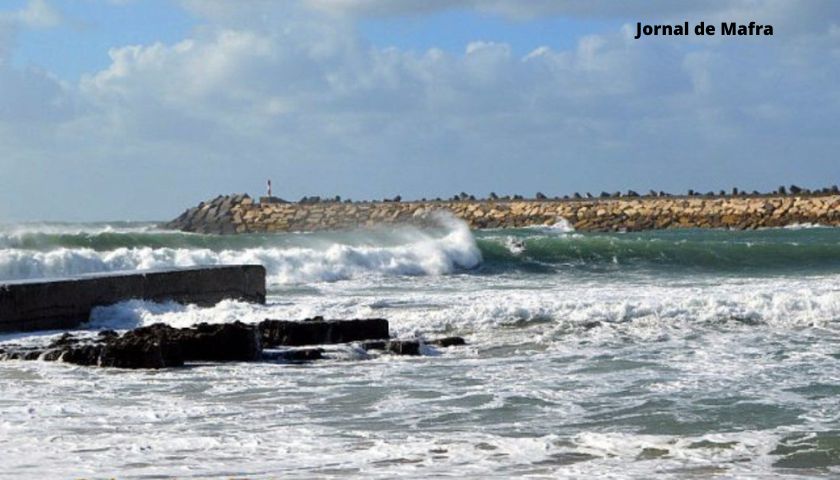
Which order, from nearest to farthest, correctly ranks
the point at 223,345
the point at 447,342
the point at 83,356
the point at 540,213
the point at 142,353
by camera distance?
the point at 142,353 → the point at 83,356 → the point at 223,345 → the point at 447,342 → the point at 540,213

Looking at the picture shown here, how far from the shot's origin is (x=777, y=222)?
4834 centimetres

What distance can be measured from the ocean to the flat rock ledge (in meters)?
0.26

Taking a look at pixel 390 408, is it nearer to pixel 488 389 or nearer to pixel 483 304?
pixel 488 389

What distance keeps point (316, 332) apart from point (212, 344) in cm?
140

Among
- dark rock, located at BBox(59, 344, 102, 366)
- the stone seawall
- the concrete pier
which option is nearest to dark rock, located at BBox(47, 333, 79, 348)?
dark rock, located at BBox(59, 344, 102, 366)

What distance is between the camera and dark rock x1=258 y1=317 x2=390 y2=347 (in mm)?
13203

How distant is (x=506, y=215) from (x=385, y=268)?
2498cm

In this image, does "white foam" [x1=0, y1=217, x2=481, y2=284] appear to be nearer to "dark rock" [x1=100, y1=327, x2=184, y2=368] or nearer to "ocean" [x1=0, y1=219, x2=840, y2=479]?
"ocean" [x1=0, y1=219, x2=840, y2=479]

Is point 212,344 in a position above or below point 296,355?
above

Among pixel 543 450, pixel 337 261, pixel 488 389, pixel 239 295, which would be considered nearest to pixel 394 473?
pixel 543 450

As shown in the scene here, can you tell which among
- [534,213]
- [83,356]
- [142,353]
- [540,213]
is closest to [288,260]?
[83,356]

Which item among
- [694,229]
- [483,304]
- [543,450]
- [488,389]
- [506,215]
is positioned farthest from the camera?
[506,215]

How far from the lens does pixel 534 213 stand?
52.7 meters

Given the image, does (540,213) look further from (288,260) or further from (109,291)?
(109,291)
